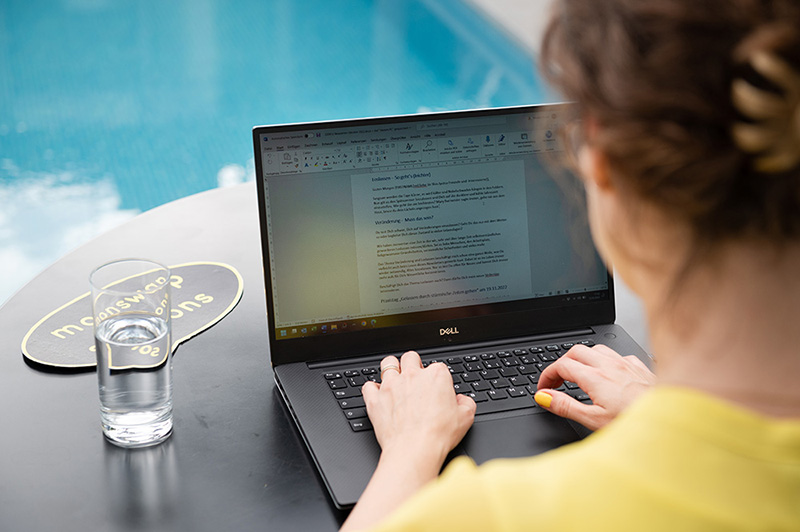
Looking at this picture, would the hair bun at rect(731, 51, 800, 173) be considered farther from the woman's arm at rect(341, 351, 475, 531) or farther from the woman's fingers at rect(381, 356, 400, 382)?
the woman's fingers at rect(381, 356, 400, 382)

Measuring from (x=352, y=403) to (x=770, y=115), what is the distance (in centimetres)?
68

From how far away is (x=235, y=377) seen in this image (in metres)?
1.14

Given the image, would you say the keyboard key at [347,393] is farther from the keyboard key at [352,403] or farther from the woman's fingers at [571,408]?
the woman's fingers at [571,408]

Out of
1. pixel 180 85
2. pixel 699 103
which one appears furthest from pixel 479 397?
pixel 180 85

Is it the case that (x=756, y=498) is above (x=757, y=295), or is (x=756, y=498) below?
below

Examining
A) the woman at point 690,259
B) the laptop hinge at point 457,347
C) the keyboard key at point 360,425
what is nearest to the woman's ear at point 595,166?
the woman at point 690,259

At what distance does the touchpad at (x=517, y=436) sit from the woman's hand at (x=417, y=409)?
23 mm

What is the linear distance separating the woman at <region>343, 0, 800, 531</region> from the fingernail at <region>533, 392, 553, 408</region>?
440 mm

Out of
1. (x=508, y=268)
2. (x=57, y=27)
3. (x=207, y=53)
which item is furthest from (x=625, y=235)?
(x=57, y=27)

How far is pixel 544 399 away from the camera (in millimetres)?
1049

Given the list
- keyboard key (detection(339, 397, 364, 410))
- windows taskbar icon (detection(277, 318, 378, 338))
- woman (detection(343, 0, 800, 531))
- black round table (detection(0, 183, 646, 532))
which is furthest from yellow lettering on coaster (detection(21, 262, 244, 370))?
woman (detection(343, 0, 800, 531))

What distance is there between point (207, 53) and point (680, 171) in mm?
4600

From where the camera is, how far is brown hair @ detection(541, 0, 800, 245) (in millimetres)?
484

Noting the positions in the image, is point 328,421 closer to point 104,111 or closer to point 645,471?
point 645,471
